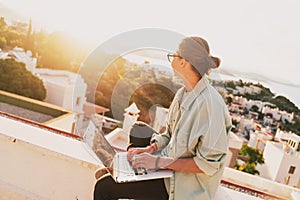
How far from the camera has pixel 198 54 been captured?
2.97 ft

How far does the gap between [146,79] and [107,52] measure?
0.15m

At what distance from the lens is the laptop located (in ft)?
3.15

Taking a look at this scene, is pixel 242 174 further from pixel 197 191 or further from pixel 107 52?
pixel 107 52

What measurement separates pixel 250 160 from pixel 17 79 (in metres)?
10.6

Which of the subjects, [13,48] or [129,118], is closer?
[129,118]

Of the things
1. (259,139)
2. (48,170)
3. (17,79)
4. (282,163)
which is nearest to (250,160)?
(259,139)

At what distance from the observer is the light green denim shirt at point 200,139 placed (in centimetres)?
87

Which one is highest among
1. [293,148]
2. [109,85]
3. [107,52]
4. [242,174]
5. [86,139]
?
[107,52]

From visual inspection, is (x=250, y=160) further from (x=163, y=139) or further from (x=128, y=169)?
(x=128, y=169)

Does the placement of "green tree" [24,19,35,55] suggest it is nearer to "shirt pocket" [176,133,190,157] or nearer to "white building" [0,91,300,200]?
"white building" [0,91,300,200]

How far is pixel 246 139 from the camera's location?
7.16m

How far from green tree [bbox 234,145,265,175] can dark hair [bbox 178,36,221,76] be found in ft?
24.9

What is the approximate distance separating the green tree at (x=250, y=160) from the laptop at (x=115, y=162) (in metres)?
7.46

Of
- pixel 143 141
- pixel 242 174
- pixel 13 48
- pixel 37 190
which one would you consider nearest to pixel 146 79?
pixel 143 141
